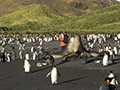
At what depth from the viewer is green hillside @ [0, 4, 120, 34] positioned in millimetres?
78381

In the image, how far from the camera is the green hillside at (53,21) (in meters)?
78.4

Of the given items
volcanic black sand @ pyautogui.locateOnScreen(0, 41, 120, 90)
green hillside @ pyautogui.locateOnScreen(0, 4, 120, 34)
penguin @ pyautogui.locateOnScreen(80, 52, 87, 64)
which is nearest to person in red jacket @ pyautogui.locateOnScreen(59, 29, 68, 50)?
volcanic black sand @ pyautogui.locateOnScreen(0, 41, 120, 90)

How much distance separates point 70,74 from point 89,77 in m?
1.45

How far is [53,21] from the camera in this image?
9931cm

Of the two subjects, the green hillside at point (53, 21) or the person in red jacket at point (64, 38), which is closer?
the person in red jacket at point (64, 38)

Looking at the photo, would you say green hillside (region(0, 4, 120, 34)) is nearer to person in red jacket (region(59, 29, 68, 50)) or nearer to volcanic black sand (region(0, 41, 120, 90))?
person in red jacket (region(59, 29, 68, 50))

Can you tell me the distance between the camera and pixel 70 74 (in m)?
13.1

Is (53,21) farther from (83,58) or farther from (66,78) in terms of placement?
(66,78)

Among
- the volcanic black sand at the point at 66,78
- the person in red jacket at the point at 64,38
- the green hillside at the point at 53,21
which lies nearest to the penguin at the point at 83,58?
the volcanic black sand at the point at 66,78

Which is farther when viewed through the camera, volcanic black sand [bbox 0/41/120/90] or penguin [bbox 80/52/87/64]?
penguin [bbox 80/52/87/64]

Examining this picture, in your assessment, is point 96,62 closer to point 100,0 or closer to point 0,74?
point 0,74

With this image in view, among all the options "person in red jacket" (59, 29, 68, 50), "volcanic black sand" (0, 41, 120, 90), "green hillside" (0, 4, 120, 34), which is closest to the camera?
"volcanic black sand" (0, 41, 120, 90)

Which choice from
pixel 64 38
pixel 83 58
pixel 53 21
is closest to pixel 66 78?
pixel 83 58

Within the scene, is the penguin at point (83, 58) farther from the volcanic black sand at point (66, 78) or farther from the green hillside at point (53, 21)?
the green hillside at point (53, 21)
